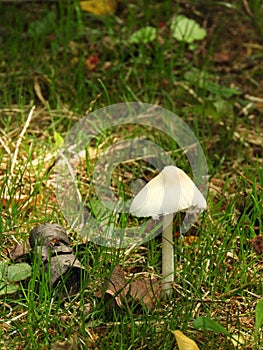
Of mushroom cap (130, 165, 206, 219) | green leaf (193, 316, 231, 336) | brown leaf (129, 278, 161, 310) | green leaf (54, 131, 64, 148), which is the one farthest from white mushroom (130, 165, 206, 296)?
green leaf (54, 131, 64, 148)

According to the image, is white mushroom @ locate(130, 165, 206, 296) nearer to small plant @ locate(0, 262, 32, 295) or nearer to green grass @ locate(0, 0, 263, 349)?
green grass @ locate(0, 0, 263, 349)

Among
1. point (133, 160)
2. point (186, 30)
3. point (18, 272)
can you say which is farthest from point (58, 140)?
point (186, 30)

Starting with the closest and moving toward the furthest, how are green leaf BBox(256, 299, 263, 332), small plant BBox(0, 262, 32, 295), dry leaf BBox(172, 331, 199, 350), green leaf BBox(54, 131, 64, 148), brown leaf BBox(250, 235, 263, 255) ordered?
dry leaf BBox(172, 331, 199, 350) < green leaf BBox(256, 299, 263, 332) < small plant BBox(0, 262, 32, 295) < brown leaf BBox(250, 235, 263, 255) < green leaf BBox(54, 131, 64, 148)

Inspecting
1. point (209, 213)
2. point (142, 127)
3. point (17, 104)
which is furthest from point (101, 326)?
point (17, 104)

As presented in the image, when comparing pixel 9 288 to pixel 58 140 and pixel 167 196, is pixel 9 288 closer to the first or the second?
pixel 167 196

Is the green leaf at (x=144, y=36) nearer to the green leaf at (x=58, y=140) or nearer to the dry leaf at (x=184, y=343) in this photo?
the green leaf at (x=58, y=140)

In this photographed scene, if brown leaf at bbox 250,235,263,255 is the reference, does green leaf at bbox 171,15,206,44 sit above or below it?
above
